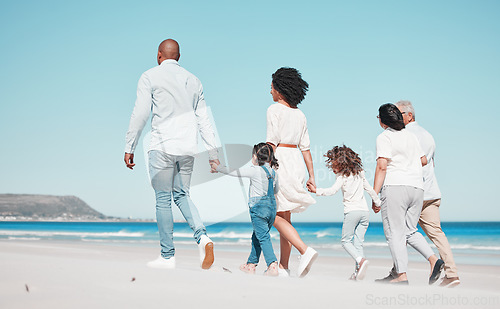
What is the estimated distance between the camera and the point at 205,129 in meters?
4.38

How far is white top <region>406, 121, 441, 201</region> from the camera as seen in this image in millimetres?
4844

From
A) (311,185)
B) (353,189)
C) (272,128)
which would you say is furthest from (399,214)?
(272,128)

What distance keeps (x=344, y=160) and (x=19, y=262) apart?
324 cm

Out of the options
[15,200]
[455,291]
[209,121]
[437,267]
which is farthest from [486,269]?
[15,200]

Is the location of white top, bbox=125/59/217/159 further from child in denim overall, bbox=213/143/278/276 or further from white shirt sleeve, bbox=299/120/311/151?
white shirt sleeve, bbox=299/120/311/151

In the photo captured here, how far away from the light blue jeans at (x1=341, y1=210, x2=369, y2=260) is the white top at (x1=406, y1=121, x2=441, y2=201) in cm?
76

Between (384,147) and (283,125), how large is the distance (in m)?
0.93

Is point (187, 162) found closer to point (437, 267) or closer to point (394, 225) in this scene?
point (394, 225)

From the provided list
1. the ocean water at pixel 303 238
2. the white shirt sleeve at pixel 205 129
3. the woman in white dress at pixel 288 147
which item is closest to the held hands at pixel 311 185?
the woman in white dress at pixel 288 147

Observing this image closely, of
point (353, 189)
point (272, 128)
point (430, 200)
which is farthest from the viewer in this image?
point (353, 189)

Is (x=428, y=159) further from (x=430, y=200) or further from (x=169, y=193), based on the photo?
(x=169, y=193)

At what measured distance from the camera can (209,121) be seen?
14.6ft

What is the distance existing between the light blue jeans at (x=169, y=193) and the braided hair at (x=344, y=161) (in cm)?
176

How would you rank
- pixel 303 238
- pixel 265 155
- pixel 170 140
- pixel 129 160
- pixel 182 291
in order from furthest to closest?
pixel 303 238, pixel 265 155, pixel 170 140, pixel 129 160, pixel 182 291
